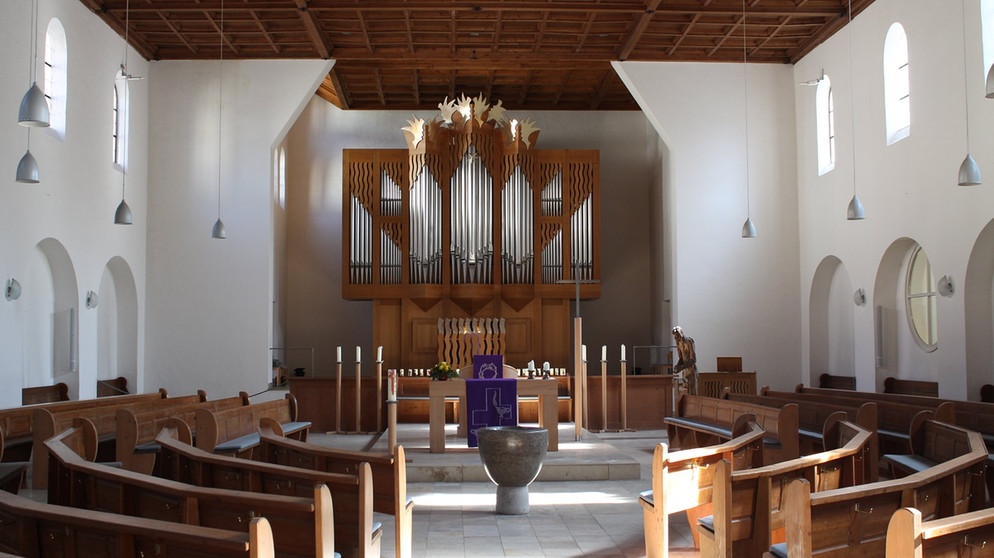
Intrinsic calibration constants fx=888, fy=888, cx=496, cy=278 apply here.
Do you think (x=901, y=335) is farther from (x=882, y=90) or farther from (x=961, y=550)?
(x=961, y=550)

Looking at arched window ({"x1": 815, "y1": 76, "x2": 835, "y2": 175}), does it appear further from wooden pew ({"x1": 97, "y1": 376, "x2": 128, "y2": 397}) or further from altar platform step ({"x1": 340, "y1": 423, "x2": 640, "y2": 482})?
wooden pew ({"x1": 97, "y1": 376, "x2": 128, "y2": 397})

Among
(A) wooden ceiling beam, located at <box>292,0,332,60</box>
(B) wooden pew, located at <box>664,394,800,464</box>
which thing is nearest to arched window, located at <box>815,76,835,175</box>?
(B) wooden pew, located at <box>664,394,800,464</box>

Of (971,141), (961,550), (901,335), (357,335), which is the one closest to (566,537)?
(961,550)

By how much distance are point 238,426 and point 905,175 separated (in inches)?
334

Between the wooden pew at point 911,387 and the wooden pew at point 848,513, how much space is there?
724cm

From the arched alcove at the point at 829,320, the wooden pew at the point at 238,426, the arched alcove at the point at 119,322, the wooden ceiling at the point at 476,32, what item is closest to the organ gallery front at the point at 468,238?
the wooden ceiling at the point at 476,32

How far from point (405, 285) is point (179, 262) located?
12.1 feet

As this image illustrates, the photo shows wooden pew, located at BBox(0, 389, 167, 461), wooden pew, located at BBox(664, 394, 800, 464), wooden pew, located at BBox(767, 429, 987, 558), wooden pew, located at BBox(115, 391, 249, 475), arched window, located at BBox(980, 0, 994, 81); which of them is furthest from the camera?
arched window, located at BBox(980, 0, 994, 81)

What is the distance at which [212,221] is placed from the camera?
46.4ft

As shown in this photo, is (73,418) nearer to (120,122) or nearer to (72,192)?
(72,192)

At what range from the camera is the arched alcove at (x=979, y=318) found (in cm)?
991

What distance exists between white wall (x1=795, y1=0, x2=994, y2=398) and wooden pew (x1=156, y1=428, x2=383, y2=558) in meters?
8.00

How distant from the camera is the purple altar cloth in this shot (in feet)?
33.1

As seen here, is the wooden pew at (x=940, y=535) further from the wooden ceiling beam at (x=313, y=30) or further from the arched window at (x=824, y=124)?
the arched window at (x=824, y=124)
